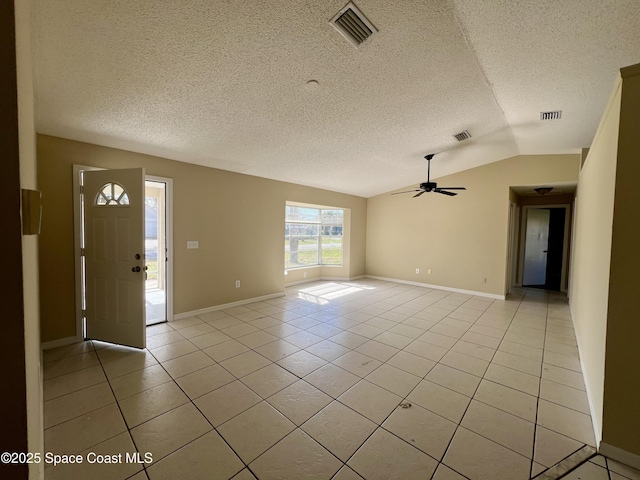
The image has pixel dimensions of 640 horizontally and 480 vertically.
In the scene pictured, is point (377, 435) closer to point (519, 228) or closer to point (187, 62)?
point (187, 62)

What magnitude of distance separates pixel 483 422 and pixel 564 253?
615 centimetres

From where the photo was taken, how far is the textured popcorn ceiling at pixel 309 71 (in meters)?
1.76

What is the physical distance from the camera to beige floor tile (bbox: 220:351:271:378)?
8.51 feet

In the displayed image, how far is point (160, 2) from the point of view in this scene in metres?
1.61

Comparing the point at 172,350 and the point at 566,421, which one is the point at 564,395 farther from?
the point at 172,350

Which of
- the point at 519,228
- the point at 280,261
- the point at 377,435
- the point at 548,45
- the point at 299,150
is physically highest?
the point at 548,45

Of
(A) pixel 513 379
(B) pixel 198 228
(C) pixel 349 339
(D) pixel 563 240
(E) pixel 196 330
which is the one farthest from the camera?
(D) pixel 563 240

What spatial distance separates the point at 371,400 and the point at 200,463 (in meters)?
1.30

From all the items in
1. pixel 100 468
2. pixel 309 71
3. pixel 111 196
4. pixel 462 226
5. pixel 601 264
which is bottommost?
pixel 100 468

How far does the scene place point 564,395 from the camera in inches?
91.3

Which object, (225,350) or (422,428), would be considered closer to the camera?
(422,428)

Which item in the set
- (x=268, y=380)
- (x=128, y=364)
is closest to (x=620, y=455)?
(x=268, y=380)

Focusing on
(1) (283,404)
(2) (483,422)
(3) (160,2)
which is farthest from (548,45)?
(1) (283,404)

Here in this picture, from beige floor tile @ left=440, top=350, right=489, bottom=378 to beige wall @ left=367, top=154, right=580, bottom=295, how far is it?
127 inches
